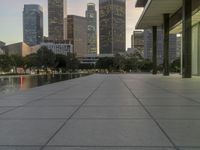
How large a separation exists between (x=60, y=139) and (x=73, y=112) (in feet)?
12.6

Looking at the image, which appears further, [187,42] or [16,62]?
[16,62]

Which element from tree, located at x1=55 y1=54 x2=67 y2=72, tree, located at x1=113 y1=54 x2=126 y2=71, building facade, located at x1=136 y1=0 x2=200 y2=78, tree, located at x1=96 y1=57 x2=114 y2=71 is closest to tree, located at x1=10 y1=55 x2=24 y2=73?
tree, located at x1=55 y1=54 x2=67 y2=72

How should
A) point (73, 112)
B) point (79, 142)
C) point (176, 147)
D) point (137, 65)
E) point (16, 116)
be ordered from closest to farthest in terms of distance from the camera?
point (176, 147) < point (79, 142) < point (16, 116) < point (73, 112) < point (137, 65)

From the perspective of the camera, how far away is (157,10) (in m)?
54.8

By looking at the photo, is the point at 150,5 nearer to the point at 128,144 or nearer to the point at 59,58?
the point at 128,144

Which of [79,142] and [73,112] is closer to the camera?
[79,142]

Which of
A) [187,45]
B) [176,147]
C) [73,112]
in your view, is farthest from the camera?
[187,45]

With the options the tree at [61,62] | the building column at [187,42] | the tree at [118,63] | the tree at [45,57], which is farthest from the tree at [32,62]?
the building column at [187,42]

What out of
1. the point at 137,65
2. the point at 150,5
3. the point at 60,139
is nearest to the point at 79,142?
the point at 60,139

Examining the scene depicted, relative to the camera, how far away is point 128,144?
22.0 ft

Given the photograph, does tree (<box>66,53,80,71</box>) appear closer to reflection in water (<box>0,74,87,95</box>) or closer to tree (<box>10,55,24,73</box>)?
tree (<box>10,55,24,73</box>)

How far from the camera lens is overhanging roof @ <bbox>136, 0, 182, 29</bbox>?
1931 inches

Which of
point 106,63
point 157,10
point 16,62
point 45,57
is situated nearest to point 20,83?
point 157,10

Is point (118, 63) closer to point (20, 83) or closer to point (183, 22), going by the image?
point (183, 22)
